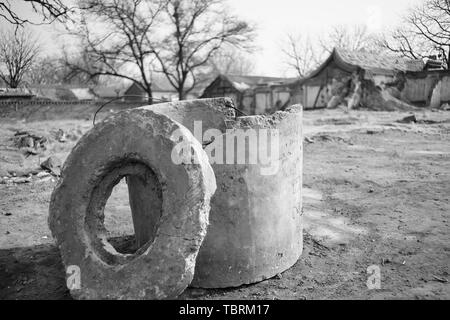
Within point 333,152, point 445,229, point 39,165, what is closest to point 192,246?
point 445,229

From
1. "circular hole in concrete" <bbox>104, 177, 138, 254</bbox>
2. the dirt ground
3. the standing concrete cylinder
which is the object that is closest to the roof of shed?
the dirt ground

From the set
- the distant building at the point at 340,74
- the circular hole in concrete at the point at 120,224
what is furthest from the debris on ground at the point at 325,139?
the distant building at the point at 340,74

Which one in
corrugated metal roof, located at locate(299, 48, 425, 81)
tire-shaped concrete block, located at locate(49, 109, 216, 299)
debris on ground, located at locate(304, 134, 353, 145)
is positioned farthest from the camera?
corrugated metal roof, located at locate(299, 48, 425, 81)

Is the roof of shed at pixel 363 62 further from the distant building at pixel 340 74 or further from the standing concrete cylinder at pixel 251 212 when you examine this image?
the standing concrete cylinder at pixel 251 212

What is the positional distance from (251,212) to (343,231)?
165cm

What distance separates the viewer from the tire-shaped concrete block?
2311 millimetres

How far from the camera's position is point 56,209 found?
8.95 ft

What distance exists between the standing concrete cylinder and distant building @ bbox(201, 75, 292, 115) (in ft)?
67.2

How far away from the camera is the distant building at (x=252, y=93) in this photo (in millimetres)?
24062

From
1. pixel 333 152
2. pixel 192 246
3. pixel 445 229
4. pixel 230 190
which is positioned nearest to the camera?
pixel 192 246

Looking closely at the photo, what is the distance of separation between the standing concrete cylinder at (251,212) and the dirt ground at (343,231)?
0.49ft

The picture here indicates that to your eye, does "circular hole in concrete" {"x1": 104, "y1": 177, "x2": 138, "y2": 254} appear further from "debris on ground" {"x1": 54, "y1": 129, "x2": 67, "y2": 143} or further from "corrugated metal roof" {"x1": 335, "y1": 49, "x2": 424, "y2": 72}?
"corrugated metal roof" {"x1": 335, "y1": 49, "x2": 424, "y2": 72}
